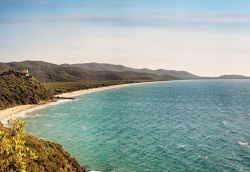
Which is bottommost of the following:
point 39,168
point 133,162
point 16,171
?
point 133,162

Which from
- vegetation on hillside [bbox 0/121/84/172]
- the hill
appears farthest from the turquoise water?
the hill

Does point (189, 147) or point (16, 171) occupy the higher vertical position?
point (16, 171)

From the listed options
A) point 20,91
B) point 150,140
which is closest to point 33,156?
point 150,140

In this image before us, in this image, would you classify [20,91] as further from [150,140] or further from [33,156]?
[33,156]

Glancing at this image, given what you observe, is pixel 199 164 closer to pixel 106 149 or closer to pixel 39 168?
pixel 106 149

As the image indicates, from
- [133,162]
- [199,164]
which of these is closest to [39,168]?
[133,162]

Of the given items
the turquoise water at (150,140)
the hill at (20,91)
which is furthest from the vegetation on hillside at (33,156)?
the hill at (20,91)

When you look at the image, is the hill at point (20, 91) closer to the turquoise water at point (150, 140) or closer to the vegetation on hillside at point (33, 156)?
the turquoise water at point (150, 140)

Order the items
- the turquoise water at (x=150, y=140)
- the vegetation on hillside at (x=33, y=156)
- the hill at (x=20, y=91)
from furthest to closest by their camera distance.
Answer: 1. the hill at (x=20, y=91)
2. the turquoise water at (x=150, y=140)
3. the vegetation on hillside at (x=33, y=156)
